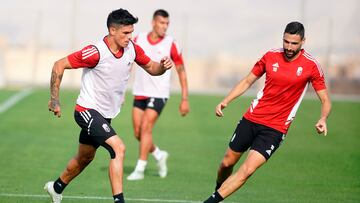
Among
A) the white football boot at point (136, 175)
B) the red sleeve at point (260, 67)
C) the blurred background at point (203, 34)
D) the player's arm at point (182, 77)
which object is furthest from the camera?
the blurred background at point (203, 34)

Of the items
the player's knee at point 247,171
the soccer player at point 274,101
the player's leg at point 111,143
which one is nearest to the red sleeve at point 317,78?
the soccer player at point 274,101

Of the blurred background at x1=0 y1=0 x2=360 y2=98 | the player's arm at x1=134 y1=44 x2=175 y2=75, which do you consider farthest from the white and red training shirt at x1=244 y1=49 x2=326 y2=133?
the blurred background at x1=0 y1=0 x2=360 y2=98

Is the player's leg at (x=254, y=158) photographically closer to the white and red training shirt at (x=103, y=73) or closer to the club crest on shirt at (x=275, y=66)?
the club crest on shirt at (x=275, y=66)

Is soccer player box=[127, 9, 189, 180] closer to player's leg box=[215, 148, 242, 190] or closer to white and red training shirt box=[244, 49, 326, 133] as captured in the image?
player's leg box=[215, 148, 242, 190]

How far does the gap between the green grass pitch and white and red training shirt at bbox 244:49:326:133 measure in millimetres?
2043

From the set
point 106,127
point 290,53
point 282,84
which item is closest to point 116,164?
point 106,127

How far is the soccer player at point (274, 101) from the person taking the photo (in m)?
10.3

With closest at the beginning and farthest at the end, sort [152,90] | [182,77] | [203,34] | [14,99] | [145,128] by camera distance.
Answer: [182,77] < [145,128] < [152,90] < [14,99] < [203,34]

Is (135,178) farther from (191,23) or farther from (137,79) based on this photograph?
(191,23)

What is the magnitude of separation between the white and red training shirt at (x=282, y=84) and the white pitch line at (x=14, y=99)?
14.9 m

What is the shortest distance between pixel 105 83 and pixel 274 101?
1.99 metres

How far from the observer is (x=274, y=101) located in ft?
34.8

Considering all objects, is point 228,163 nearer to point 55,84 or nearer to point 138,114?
point 55,84

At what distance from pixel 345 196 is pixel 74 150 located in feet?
22.8
